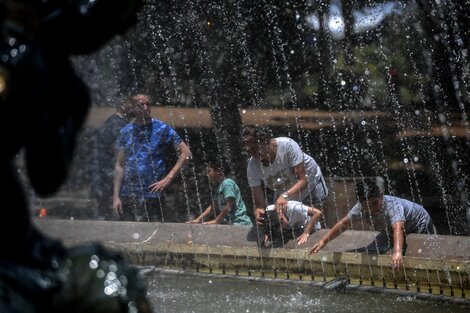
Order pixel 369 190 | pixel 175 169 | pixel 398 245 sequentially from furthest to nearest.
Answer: pixel 175 169
pixel 369 190
pixel 398 245

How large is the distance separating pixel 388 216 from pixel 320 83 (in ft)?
19.1

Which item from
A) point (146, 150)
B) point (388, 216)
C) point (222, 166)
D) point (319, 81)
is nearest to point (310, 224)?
point (388, 216)

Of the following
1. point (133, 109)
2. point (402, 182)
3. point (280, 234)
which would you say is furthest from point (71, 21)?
point (402, 182)

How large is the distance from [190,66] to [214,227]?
13.8 feet

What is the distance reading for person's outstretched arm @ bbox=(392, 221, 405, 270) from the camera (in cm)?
728

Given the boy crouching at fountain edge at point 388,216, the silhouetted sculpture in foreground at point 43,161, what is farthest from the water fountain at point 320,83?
the silhouetted sculpture in foreground at point 43,161

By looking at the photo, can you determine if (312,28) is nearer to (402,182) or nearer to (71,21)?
(402,182)

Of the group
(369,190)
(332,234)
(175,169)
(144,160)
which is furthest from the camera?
(144,160)

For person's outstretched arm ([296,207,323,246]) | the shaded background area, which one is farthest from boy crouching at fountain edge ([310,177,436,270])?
the shaded background area

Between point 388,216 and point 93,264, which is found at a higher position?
point 93,264

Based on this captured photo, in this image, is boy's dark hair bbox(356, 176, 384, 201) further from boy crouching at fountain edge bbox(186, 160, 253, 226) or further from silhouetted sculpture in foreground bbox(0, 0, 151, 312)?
silhouetted sculpture in foreground bbox(0, 0, 151, 312)

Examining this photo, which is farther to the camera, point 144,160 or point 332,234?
point 144,160

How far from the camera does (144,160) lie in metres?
9.39

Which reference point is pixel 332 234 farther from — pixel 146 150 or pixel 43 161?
pixel 43 161
